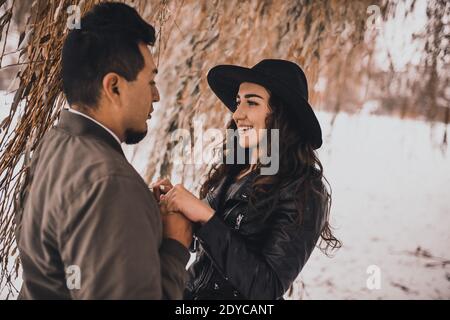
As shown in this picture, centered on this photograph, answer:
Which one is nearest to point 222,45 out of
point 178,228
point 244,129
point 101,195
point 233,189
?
point 244,129

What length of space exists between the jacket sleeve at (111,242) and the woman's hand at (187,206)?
0.28 m

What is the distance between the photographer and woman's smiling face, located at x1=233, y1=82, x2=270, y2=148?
1.39 metres

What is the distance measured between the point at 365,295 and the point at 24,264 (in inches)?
76.9

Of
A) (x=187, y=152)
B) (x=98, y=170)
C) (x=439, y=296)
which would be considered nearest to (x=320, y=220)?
(x=98, y=170)

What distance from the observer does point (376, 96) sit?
2.39m

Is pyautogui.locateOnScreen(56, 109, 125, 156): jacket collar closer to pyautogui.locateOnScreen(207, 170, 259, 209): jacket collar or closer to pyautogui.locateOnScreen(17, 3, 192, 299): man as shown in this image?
pyautogui.locateOnScreen(17, 3, 192, 299): man

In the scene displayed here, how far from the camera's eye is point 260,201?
1.26 m

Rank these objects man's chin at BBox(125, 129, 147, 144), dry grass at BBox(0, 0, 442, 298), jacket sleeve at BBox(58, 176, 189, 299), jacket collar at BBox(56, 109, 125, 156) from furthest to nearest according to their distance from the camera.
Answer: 1. dry grass at BBox(0, 0, 442, 298)
2. man's chin at BBox(125, 129, 147, 144)
3. jacket collar at BBox(56, 109, 125, 156)
4. jacket sleeve at BBox(58, 176, 189, 299)

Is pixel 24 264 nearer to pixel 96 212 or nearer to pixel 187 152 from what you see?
pixel 96 212

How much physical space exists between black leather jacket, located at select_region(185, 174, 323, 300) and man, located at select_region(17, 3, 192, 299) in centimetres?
14

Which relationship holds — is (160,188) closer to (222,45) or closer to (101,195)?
(101,195)

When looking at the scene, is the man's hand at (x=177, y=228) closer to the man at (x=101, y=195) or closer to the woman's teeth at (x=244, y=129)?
the man at (x=101, y=195)

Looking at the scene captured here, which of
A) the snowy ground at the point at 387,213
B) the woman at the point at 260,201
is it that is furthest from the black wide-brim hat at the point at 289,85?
the snowy ground at the point at 387,213

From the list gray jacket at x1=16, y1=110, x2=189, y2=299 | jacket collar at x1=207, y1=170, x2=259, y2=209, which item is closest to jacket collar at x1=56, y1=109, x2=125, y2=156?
gray jacket at x1=16, y1=110, x2=189, y2=299
